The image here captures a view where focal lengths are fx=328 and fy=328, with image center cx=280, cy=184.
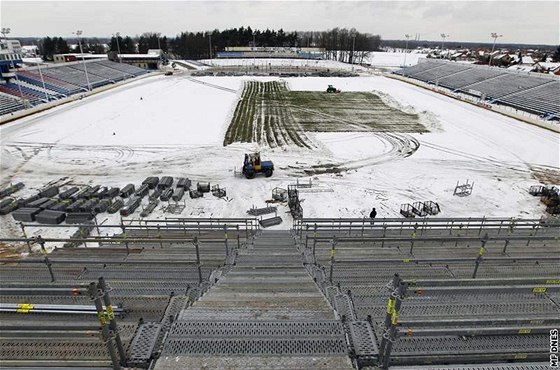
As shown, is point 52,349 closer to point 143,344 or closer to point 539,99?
point 143,344

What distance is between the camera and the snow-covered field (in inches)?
753

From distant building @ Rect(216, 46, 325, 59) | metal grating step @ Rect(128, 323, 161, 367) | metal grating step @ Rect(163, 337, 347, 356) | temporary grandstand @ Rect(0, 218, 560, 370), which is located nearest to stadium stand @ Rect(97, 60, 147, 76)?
distant building @ Rect(216, 46, 325, 59)

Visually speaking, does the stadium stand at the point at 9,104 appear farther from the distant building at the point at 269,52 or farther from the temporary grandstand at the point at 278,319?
the distant building at the point at 269,52

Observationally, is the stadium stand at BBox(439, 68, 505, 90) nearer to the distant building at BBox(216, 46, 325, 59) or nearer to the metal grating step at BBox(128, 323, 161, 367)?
the metal grating step at BBox(128, 323, 161, 367)

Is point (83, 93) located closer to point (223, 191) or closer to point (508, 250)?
point (223, 191)

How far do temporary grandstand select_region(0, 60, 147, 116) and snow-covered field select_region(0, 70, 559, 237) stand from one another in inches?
215

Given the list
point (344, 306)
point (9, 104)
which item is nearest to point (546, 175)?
point (344, 306)

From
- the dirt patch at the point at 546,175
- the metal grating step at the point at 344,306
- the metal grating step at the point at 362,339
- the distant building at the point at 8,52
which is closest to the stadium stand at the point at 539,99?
the dirt patch at the point at 546,175

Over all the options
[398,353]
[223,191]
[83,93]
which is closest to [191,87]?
[83,93]

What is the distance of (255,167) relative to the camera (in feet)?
71.6

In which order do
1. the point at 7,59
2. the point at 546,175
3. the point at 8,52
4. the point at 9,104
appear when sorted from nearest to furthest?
the point at 546,175
the point at 9,104
the point at 7,59
the point at 8,52

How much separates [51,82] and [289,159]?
157 feet

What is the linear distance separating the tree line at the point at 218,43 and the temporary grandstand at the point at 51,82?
52959 mm

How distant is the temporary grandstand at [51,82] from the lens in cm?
4166
